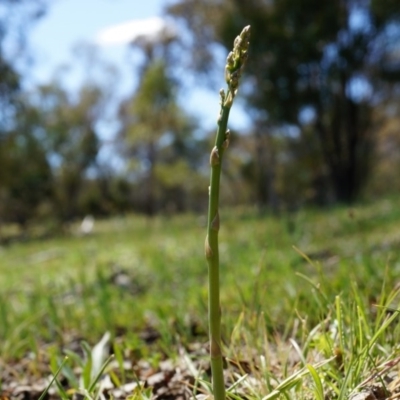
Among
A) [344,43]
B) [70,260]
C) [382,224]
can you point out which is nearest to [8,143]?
[344,43]

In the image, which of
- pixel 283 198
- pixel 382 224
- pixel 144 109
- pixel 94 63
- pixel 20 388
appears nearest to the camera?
pixel 20 388

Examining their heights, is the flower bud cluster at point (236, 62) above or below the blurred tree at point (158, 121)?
below

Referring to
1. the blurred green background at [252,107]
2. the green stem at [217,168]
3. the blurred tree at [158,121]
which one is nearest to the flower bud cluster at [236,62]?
the green stem at [217,168]

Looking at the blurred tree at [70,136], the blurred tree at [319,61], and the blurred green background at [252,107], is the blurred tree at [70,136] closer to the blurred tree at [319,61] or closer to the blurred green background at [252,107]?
the blurred green background at [252,107]

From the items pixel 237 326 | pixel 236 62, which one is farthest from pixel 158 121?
pixel 236 62

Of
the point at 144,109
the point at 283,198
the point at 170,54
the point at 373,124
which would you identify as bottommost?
the point at 283,198

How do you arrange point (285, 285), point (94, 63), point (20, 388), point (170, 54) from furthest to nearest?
1. point (94, 63)
2. point (170, 54)
3. point (285, 285)
4. point (20, 388)

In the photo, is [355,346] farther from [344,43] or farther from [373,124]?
[373,124]

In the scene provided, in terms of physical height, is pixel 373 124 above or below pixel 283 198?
above
